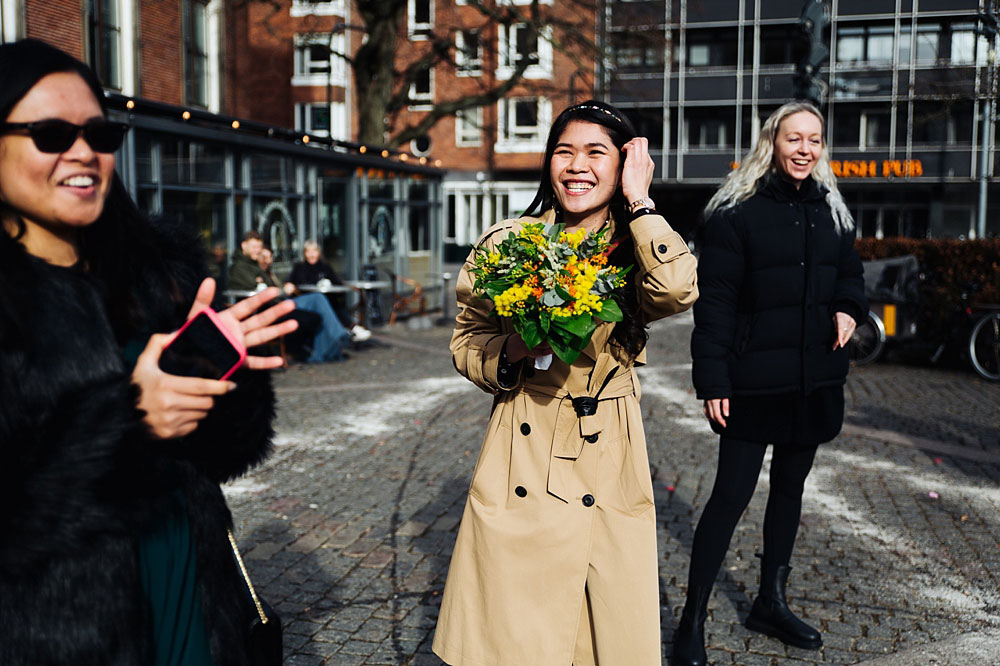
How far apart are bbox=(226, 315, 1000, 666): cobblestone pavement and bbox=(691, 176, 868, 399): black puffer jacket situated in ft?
3.81

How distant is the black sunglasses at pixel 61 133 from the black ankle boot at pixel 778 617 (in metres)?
3.22

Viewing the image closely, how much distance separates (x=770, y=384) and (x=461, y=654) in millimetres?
1718

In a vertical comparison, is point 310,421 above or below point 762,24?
below

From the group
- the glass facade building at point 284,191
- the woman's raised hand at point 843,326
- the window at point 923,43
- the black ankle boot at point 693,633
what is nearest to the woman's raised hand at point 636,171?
the woman's raised hand at point 843,326

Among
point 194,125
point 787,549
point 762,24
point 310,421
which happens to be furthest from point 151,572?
point 762,24

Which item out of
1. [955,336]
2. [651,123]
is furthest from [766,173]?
[651,123]

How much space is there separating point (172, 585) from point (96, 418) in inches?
16.1

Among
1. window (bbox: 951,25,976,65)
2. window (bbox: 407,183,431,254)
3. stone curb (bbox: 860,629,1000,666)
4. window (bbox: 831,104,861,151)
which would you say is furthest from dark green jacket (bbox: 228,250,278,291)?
window (bbox: 951,25,976,65)

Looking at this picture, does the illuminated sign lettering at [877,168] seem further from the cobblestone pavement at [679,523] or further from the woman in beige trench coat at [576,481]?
the woman in beige trench coat at [576,481]

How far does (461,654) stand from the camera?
271cm

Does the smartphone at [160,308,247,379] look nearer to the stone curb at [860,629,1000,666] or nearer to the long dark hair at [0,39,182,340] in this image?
the long dark hair at [0,39,182,340]

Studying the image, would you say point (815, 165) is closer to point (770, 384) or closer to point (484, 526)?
point (770, 384)

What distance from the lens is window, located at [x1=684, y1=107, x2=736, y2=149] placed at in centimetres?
4241

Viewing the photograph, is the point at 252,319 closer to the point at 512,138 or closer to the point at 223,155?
the point at 223,155
